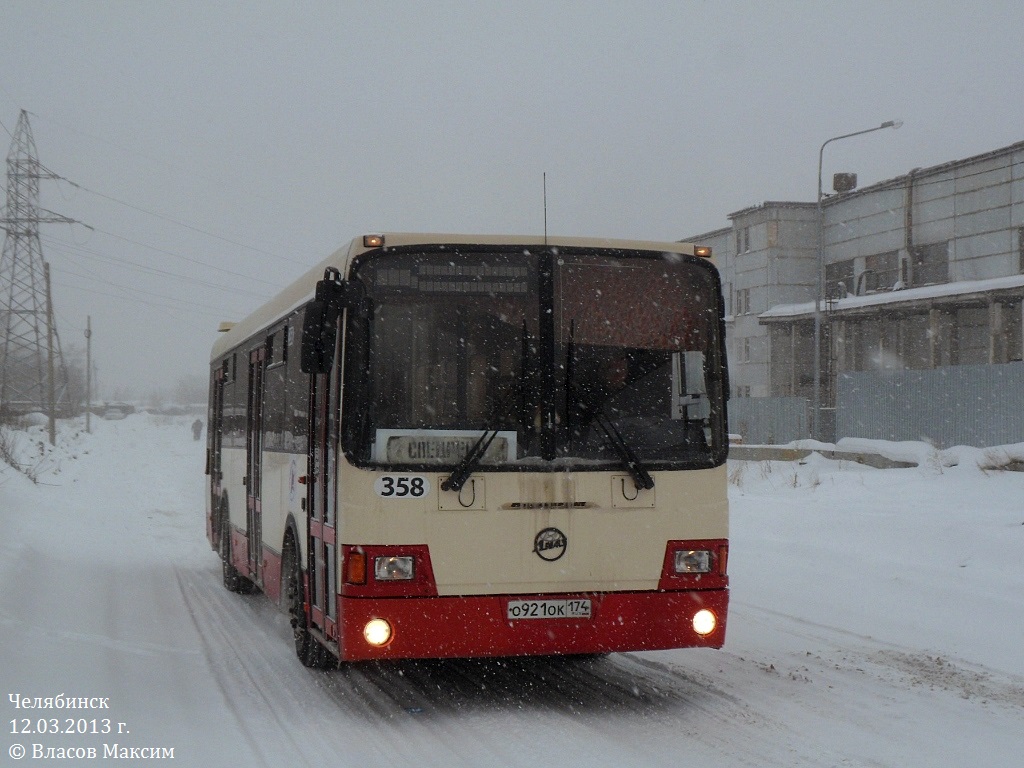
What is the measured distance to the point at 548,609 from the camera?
23.7 ft

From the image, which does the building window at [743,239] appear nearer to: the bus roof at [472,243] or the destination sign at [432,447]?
the bus roof at [472,243]

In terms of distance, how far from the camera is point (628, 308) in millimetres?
7602

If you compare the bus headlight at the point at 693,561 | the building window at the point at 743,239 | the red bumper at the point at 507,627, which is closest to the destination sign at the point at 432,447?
the red bumper at the point at 507,627

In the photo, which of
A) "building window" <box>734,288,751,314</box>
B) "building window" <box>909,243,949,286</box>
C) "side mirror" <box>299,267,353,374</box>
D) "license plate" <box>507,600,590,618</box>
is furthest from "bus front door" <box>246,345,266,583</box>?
"building window" <box>734,288,751,314</box>

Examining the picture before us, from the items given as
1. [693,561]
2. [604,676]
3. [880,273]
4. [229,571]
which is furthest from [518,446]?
[880,273]

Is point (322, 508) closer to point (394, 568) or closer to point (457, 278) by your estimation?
point (394, 568)

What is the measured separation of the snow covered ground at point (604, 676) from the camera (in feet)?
20.9

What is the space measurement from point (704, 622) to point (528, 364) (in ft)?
6.45

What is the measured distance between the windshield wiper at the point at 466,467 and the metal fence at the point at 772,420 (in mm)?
33002

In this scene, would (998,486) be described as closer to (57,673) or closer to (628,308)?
(628,308)

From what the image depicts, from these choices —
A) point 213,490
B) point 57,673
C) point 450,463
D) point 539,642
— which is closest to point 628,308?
point 450,463

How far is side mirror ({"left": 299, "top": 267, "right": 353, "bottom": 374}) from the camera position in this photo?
7.17 m

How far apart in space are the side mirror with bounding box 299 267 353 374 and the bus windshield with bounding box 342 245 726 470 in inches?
5.0

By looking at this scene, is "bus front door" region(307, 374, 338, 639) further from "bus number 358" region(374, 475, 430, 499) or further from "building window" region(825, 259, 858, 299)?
"building window" region(825, 259, 858, 299)
